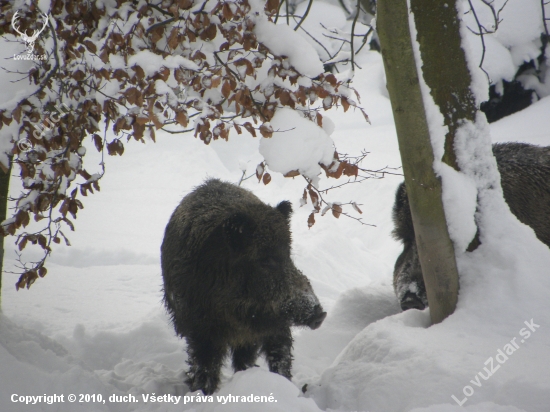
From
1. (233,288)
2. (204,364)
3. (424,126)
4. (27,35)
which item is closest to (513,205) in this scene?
(424,126)

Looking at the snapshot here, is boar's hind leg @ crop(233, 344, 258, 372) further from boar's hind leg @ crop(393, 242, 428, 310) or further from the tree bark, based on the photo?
the tree bark

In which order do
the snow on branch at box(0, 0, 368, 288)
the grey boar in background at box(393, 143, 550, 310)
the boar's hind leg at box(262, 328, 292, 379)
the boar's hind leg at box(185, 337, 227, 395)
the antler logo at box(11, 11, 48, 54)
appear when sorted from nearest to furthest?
1. the antler logo at box(11, 11, 48, 54)
2. the snow on branch at box(0, 0, 368, 288)
3. the boar's hind leg at box(185, 337, 227, 395)
4. the boar's hind leg at box(262, 328, 292, 379)
5. the grey boar in background at box(393, 143, 550, 310)

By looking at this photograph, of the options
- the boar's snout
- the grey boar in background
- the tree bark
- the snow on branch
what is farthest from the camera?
the grey boar in background

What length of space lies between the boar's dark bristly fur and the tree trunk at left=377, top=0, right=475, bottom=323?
0.87 metres

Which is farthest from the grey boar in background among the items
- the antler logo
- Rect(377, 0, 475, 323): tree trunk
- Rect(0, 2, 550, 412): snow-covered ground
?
the antler logo

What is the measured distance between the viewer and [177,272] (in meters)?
3.35

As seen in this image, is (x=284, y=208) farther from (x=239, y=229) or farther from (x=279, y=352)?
(x=279, y=352)

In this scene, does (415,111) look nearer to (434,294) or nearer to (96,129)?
(434,294)

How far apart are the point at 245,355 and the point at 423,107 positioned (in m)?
2.42

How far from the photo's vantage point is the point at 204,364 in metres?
3.28

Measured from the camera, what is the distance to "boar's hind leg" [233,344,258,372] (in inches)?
144

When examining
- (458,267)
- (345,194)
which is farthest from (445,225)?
(345,194)

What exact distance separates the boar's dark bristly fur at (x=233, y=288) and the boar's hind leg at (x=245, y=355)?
243 millimetres

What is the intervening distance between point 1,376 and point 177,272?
1.30 metres
